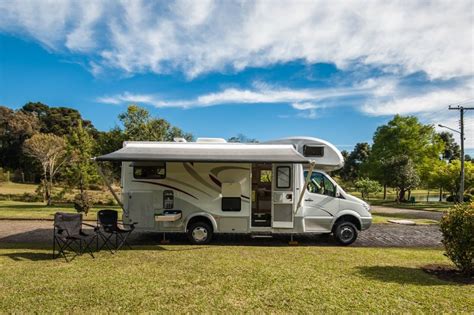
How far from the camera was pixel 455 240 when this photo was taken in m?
6.17

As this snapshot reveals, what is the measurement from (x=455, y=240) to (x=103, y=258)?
7.14 metres

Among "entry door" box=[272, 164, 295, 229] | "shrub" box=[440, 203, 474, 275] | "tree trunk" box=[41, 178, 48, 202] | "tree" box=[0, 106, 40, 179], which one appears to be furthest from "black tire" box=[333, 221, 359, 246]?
"tree" box=[0, 106, 40, 179]

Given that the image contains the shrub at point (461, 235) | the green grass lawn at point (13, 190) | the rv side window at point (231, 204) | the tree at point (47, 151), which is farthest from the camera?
the green grass lawn at point (13, 190)

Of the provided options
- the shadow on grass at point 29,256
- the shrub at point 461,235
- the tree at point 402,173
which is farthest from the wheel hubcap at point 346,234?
the tree at point 402,173

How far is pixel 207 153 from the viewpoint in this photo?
9.10 meters

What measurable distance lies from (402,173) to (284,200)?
2976cm

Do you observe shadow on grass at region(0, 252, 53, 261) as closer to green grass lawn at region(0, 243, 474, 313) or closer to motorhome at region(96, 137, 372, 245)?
green grass lawn at region(0, 243, 474, 313)

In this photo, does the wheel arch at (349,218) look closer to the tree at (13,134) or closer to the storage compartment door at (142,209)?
the storage compartment door at (142,209)

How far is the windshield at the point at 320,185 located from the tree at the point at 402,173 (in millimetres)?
28699

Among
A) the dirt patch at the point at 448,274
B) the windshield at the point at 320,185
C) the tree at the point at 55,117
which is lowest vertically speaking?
the dirt patch at the point at 448,274

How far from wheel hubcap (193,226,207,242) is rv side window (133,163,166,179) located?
5.96 ft

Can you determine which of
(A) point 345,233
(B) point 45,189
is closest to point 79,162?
(B) point 45,189

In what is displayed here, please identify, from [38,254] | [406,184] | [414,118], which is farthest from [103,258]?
[414,118]

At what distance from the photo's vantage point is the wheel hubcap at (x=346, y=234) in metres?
9.70
